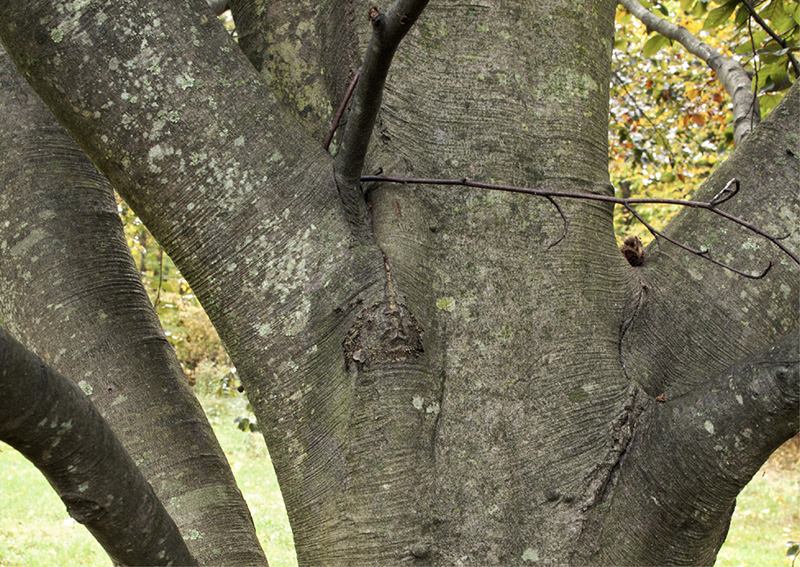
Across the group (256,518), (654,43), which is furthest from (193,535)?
(256,518)

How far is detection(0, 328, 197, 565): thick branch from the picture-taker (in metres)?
0.94

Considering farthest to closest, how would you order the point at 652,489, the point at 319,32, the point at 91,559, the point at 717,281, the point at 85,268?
1. the point at 91,559
2. the point at 319,32
3. the point at 85,268
4. the point at 717,281
5. the point at 652,489

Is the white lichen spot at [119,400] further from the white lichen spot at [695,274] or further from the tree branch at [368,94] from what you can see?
the white lichen spot at [695,274]

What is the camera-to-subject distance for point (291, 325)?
1.38m

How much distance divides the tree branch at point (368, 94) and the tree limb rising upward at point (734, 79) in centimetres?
139

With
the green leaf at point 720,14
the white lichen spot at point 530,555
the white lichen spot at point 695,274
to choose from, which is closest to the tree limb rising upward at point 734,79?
the green leaf at point 720,14

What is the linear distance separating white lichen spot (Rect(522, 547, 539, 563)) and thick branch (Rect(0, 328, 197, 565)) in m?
0.63

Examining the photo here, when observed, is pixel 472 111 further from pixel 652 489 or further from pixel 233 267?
pixel 652 489

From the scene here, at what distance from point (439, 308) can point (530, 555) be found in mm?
522

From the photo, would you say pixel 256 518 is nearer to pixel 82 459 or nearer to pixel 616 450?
pixel 616 450

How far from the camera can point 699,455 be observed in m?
1.31

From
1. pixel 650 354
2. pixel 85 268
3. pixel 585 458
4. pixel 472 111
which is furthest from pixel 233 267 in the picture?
pixel 650 354

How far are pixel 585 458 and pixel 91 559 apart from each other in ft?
19.6

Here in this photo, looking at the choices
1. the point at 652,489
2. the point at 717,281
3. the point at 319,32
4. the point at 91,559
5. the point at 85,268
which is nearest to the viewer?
the point at 652,489
